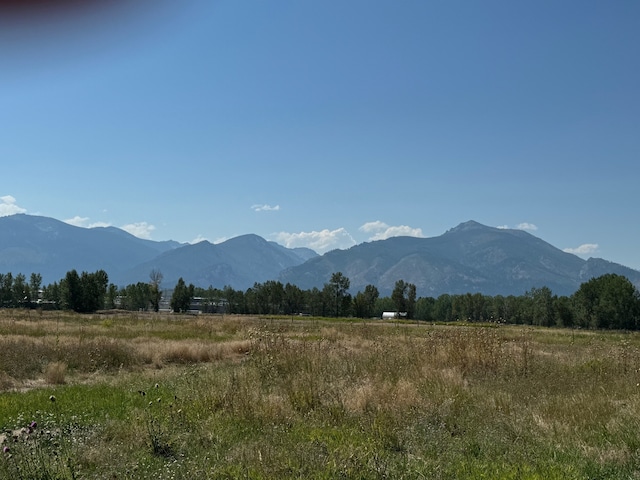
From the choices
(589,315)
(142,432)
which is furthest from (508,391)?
(589,315)

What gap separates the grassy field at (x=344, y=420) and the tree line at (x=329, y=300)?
90.1 meters

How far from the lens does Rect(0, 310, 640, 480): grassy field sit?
5.74 metres

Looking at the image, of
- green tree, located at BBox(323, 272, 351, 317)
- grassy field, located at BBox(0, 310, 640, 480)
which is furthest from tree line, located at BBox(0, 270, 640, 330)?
grassy field, located at BBox(0, 310, 640, 480)

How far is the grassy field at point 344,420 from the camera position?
5.74m

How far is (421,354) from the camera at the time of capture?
44.5ft

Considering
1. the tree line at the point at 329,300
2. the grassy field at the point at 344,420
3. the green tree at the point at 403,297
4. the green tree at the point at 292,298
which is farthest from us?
the green tree at the point at 292,298

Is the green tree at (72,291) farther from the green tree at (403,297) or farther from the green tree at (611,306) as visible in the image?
the green tree at (611,306)

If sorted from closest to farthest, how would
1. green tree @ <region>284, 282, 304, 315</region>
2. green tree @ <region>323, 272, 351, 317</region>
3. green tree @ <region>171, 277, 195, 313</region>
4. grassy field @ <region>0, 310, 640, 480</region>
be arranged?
grassy field @ <region>0, 310, 640, 480</region>
green tree @ <region>323, 272, 351, 317</region>
green tree @ <region>171, 277, 195, 313</region>
green tree @ <region>284, 282, 304, 315</region>

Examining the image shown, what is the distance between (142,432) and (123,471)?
4.76 ft

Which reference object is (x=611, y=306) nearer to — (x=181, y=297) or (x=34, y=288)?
(x=181, y=297)

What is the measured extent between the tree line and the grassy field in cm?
9012

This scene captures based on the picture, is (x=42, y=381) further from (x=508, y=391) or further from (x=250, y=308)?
(x=250, y=308)

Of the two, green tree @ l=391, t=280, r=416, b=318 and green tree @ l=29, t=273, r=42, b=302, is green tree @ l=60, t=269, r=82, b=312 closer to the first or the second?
green tree @ l=29, t=273, r=42, b=302

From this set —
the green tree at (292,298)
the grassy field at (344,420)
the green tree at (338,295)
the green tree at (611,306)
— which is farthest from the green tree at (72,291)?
the green tree at (611,306)
